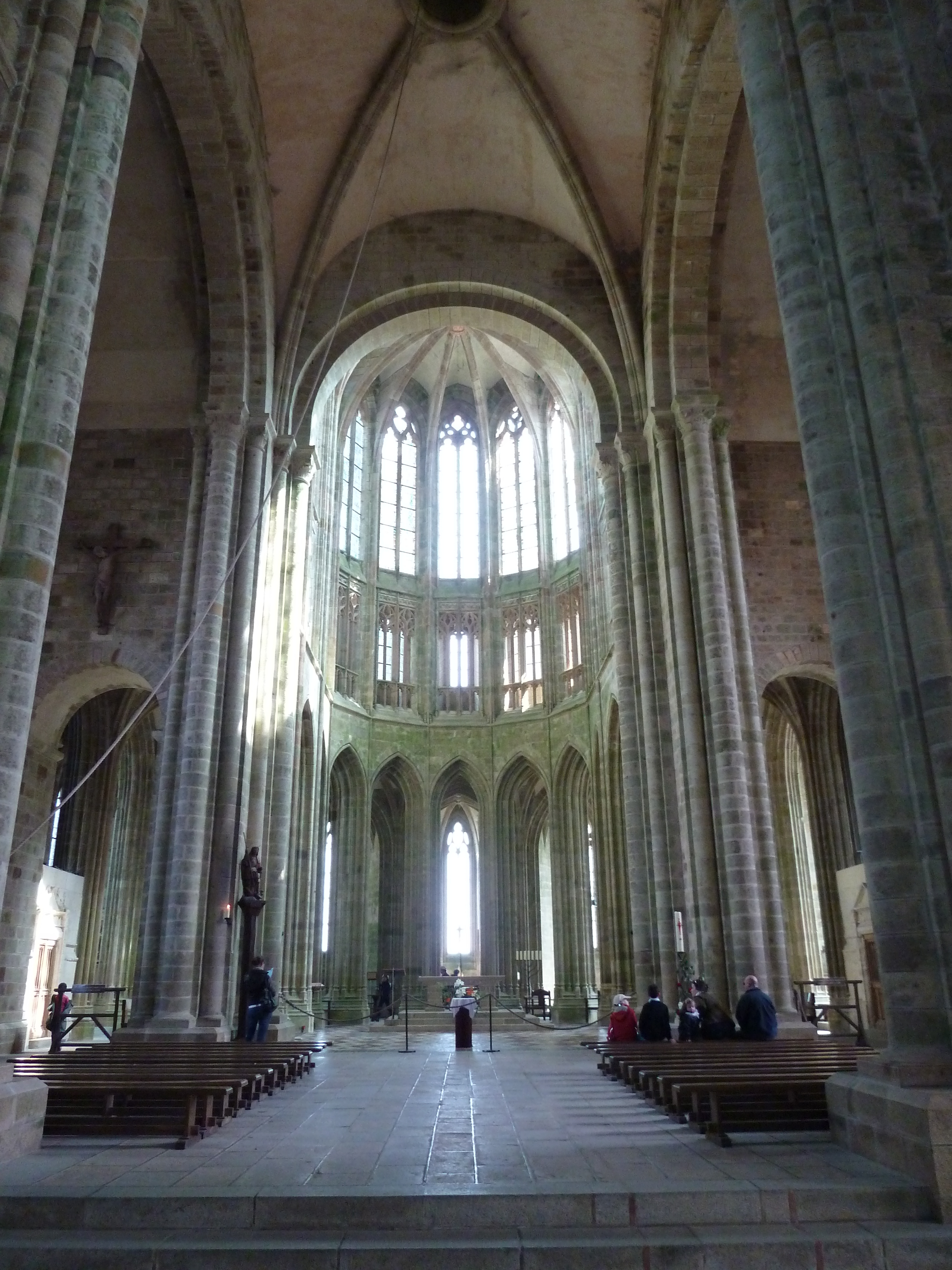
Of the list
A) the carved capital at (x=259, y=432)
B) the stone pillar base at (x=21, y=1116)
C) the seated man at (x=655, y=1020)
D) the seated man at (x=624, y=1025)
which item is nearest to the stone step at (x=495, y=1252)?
the stone pillar base at (x=21, y=1116)

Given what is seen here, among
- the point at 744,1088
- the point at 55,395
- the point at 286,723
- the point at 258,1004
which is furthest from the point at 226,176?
the point at 744,1088

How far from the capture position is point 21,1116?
6070mm

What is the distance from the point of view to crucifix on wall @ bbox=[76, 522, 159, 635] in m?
15.7

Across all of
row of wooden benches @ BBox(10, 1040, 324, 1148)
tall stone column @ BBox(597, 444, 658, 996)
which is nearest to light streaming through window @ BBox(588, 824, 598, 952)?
tall stone column @ BBox(597, 444, 658, 996)

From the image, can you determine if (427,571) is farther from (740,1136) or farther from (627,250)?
(740,1136)

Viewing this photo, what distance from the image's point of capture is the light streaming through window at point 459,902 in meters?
32.9

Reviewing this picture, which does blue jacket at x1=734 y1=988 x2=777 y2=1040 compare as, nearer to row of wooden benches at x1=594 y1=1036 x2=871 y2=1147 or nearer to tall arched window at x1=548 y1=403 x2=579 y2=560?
row of wooden benches at x1=594 y1=1036 x2=871 y2=1147

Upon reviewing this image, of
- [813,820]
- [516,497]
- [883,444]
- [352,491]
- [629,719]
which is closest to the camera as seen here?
[883,444]

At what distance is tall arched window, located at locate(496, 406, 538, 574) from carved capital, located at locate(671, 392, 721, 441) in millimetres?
15022

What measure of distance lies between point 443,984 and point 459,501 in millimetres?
15450

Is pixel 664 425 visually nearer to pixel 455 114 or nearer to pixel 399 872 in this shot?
pixel 455 114

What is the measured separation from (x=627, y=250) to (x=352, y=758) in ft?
53.7

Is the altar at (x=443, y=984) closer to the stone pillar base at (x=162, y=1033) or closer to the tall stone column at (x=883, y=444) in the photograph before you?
the stone pillar base at (x=162, y=1033)

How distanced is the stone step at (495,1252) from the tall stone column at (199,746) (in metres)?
8.77
